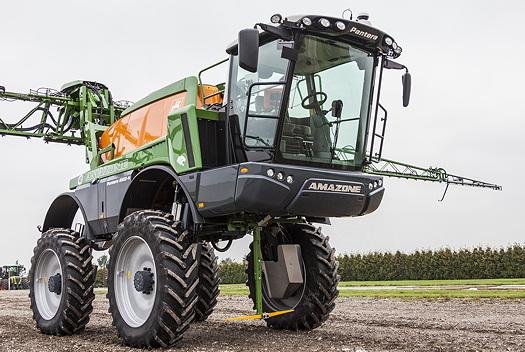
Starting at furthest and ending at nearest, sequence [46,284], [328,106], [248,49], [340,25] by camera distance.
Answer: [46,284] → [328,106] → [340,25] → [248,49]

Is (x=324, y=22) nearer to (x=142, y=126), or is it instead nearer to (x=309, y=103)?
(x=309, y=103)

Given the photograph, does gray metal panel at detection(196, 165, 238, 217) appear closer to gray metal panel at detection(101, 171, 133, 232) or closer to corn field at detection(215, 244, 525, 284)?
gray metal panel at detection(101, 171, 133, 232)

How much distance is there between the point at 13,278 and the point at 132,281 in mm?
35295

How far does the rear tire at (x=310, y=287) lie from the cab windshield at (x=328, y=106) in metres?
1.47

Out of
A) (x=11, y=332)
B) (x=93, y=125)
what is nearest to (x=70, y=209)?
(x=93, y=125)

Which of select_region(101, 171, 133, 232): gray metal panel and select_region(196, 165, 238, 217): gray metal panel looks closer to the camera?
select_region(196, 165, 238, 217): gray metal panel

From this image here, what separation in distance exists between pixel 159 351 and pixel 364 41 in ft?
14.2

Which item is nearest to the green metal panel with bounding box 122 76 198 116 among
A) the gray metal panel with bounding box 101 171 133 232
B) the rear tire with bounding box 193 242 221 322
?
the gray metal panel with bounding box 101 171 133 232

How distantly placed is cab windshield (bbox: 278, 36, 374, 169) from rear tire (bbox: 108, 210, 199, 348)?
63.3 inches

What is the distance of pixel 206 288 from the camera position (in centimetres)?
943

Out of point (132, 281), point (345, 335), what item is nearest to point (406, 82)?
point (345, 335)

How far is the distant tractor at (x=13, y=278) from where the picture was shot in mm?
38094

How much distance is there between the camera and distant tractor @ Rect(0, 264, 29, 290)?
3809 cm

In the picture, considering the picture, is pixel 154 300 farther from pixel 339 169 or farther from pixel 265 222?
pixel 339 169
